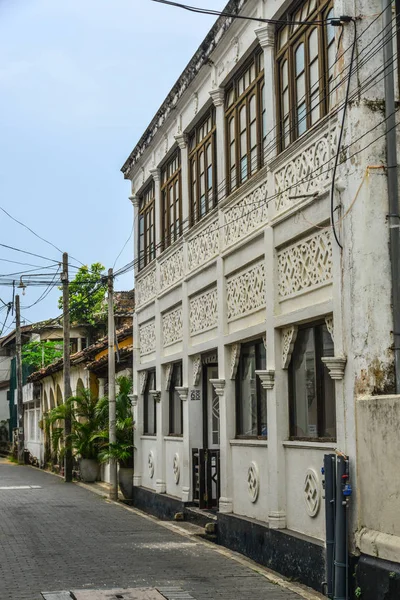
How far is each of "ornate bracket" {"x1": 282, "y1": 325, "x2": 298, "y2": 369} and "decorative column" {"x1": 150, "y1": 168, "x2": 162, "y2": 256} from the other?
8.67 m

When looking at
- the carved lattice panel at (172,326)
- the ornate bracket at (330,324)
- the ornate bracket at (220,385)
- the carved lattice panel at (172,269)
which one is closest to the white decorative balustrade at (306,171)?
the ornate bracket at (330,324)

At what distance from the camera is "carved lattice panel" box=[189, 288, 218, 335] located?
17.7m

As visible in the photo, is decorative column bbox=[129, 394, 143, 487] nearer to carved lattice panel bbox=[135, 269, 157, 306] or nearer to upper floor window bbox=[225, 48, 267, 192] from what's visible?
carved lattice panel bbox=[135, 269, 157, 306]

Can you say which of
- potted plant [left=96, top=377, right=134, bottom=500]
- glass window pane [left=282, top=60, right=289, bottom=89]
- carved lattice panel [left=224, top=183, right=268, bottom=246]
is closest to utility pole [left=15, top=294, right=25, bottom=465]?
potted plant [left=96, top=377, right=134, bottom=500]

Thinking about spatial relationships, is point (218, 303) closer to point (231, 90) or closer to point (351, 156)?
point (231, 90)

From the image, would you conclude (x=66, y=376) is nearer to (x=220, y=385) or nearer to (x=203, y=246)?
(x=203, y=246)

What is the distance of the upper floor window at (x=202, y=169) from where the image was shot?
18062 mm

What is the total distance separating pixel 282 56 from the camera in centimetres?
1425

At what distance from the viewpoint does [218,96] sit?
17.3 m

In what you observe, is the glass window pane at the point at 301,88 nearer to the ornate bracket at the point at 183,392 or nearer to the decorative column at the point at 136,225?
the ornate bracket at the point at 183,392

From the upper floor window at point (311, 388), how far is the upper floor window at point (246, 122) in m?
3.23

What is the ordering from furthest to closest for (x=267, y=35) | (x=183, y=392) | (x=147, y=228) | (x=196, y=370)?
(x=147, y=228), (x=183, y=392), (x=196, y=370), (x=267, y=35)

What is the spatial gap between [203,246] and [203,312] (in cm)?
123

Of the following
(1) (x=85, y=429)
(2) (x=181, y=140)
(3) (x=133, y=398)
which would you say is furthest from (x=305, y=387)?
(1) (x=85, y=429)
